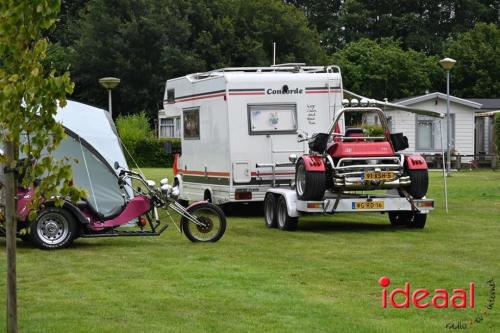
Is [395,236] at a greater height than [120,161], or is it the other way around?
[120,161]

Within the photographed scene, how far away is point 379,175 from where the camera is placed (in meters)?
15.4

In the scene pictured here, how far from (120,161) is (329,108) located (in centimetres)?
448

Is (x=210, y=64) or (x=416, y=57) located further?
(x=416, y=57)

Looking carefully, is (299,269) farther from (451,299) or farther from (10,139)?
(10,139)

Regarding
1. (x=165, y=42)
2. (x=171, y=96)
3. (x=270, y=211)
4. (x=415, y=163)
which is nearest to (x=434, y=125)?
(x=165, y=42)

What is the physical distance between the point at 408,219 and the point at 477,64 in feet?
148

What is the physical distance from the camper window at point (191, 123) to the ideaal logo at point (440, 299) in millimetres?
10609

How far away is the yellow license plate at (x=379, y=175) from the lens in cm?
1531

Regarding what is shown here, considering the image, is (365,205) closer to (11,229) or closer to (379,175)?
(379,175)

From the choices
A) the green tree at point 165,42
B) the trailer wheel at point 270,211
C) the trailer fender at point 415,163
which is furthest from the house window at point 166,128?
the trailer fender at point 415,163

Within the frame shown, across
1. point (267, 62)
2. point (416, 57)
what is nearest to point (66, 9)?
point (267, 62)

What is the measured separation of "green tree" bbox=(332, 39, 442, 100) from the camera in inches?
2239

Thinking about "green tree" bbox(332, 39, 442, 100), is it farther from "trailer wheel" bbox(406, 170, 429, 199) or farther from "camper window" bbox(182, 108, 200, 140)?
"trailer wheel" bbox(406, 170, 429, 199)

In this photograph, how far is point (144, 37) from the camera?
55469mm
